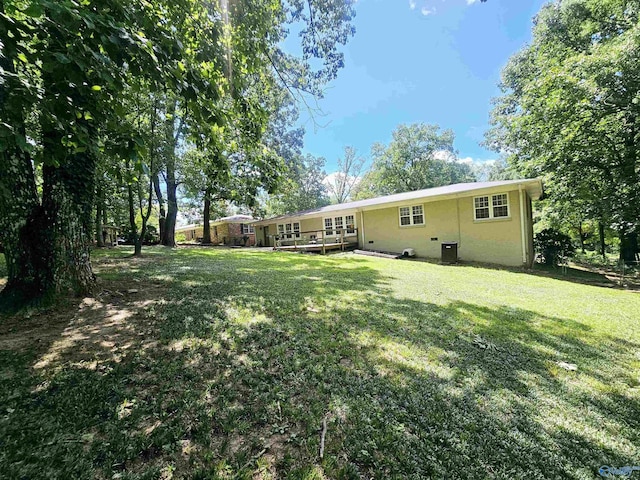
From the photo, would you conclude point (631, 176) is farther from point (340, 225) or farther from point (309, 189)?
point (309, 189)

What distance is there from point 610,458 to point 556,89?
12939mm

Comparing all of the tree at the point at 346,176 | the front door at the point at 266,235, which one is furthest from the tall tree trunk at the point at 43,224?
the tree at the point at 346,176

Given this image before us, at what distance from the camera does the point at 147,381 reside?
2.34 metres

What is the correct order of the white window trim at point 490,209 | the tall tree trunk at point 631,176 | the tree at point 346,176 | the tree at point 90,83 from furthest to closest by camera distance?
the tree at point 346,176 → the white window trim at point 490,209 → the tall tree trunk at point 631,176 → the tree at point 90,83

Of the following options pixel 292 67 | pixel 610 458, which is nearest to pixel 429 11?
pixel 292 67

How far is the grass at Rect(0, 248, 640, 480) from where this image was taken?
170 cm

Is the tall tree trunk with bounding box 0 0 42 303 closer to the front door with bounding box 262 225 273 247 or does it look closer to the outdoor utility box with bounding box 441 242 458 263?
the outdoor utility box with bounding box 441 242 458 263

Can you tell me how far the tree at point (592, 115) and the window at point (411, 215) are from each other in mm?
5299

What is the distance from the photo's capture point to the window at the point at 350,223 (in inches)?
639

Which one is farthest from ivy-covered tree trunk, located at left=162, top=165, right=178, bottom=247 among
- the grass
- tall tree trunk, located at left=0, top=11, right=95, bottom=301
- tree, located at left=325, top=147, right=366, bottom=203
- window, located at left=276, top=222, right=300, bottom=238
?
tree, located at left=325, top=147, right=366, bottom=203

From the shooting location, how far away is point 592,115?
33.6ft

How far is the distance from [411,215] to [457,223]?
7.08ft

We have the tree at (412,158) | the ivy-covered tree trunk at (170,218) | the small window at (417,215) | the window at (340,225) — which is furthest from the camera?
the tree at (412,158)

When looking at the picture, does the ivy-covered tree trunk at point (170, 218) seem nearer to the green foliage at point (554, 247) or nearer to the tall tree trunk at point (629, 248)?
the green foliage at point (554, 247)
